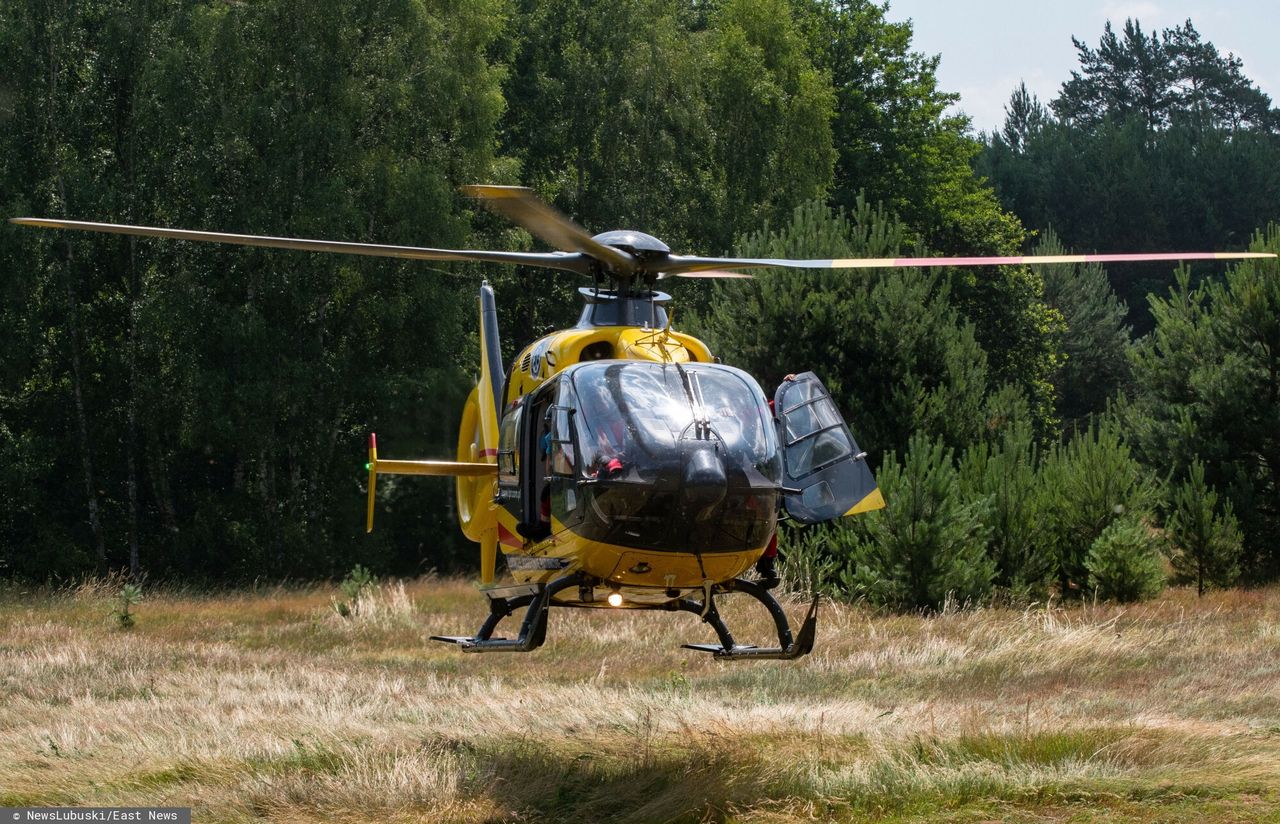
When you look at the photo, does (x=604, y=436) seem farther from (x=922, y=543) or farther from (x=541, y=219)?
(x=922, y=543)

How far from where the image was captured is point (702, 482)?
830 cm

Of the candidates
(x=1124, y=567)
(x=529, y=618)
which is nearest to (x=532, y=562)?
(x=529, y=618)

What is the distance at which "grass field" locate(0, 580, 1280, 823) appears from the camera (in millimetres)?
9727

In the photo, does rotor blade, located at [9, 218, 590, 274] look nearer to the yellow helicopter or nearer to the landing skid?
the yellow helicopter

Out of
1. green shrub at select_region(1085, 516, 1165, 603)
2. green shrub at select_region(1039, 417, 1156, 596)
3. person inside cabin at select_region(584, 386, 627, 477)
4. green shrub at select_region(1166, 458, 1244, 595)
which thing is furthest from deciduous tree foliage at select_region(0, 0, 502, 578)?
person inside cabin at select_region(584, 386, 627, 477)

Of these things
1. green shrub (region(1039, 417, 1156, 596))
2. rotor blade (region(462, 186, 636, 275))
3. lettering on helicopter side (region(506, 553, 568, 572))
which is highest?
rotor blade (region(462, 186, 636, 275))

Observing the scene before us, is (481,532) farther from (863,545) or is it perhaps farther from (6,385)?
(6,385)

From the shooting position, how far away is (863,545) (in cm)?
2162

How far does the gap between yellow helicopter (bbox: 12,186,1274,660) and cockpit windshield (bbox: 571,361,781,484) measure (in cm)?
1

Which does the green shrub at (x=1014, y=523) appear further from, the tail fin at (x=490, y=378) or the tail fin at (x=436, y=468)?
→ the tail fin at (x=436, y=468)

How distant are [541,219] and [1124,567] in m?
15.7

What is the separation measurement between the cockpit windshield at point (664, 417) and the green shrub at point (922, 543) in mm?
11469

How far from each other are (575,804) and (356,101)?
22951 millimetres

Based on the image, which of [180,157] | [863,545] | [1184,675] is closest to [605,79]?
[180,157]
